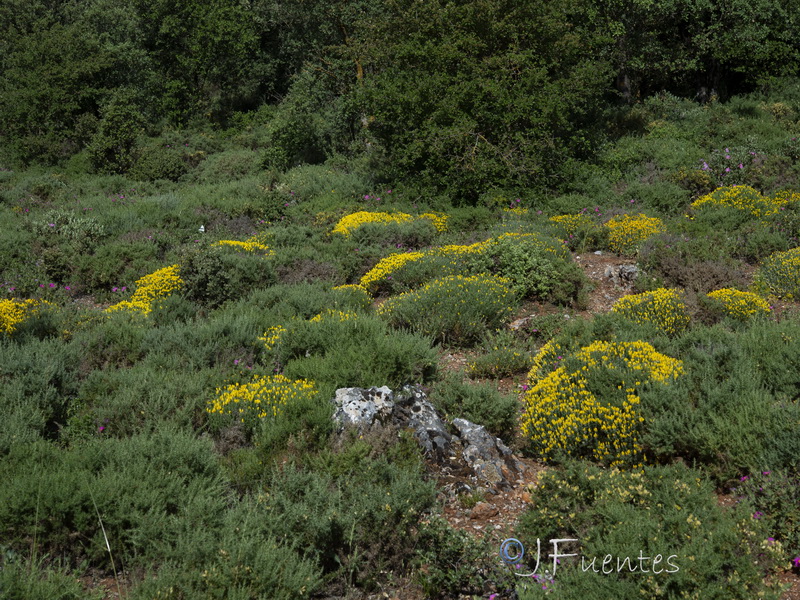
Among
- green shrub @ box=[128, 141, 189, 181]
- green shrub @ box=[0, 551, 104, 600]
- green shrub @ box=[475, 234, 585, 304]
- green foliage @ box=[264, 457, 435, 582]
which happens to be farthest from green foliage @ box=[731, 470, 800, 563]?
green shrub @ box=[128, 141, 189, 181]

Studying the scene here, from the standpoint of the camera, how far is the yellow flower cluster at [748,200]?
10898 millimetres

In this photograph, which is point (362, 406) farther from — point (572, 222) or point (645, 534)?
point (572, 222)

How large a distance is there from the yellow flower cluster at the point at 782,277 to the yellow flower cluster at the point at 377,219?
6.01 m

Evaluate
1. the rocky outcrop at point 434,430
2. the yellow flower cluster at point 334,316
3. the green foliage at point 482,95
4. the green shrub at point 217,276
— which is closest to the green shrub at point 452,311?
the yellow flower cluster at point 334,316

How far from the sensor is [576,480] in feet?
15.0

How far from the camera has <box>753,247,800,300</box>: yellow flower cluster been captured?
26.1 feet

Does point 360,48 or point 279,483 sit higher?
point 360,48

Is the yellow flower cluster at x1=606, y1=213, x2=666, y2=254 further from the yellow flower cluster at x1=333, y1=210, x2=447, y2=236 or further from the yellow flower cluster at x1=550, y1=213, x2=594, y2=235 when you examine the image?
the yellow flower cluster at x1=333, y1=210, x2=447, y2=236

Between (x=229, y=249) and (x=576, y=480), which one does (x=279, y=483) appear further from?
(x=229, y=249)

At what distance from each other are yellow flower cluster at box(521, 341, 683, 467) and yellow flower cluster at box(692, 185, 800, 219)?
6790 mm

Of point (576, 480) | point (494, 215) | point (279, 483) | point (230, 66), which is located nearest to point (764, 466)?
point (576, 480)

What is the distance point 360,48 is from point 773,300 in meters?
13.7

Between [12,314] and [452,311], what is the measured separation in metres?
5.30

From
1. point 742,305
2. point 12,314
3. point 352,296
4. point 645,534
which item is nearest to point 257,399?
point 645,534
